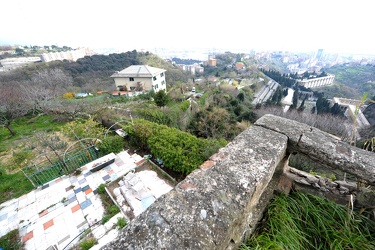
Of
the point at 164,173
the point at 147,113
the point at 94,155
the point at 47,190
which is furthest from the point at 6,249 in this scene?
the point at 147,113

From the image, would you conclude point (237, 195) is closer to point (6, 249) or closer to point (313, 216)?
point (313, 216)

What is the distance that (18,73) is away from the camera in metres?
28.4

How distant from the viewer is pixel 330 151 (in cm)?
156

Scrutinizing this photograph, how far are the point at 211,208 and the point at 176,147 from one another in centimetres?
485

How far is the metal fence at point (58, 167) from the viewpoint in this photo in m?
5.85

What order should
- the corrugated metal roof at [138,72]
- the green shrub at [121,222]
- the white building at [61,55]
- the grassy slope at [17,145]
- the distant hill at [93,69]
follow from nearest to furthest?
1. the green shrub at [121,222]
2. the grassy slope at [17,145]
3. the corrugated metal roof at [138,72]
4. the distant hill at [93,69]
5. the white building at [61,55]

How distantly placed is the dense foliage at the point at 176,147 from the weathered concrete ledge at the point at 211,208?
3731mm

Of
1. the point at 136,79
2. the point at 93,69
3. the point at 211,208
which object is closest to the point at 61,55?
the point at 93,69

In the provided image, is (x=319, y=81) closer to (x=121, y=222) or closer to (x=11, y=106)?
(x=121, y=222)

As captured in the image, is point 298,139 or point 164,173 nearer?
point 298,139

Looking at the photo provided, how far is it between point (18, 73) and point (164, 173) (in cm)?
3958

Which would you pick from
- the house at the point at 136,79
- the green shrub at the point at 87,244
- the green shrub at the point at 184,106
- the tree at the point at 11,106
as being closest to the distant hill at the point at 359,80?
→ the green shrub at the point at 184,106

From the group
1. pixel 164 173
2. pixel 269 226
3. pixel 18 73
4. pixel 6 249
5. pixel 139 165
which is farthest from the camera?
pixel 18 73

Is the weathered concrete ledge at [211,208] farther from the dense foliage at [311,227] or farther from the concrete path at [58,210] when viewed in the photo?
the concrete path at [58,210]
